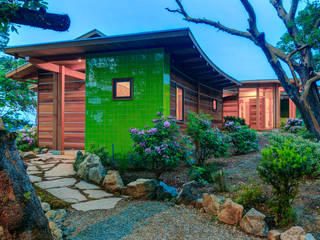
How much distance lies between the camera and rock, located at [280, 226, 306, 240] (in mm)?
2658

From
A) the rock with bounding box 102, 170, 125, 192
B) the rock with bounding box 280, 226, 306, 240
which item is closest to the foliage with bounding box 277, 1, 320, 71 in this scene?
the rock with bounding box 280, 226, 306, 240

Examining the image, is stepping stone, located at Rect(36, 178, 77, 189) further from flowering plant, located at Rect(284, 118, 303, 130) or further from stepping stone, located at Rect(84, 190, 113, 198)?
flowering plant, located at Rect(284, 118, 303, 130)

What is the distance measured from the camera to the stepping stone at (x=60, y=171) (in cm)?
571

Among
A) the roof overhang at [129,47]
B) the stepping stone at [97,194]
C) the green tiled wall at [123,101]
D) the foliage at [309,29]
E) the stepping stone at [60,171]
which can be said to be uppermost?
the foliage at [309,29]

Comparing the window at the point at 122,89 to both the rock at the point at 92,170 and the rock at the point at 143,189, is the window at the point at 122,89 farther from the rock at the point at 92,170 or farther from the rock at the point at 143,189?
the rock at the point at 143,189

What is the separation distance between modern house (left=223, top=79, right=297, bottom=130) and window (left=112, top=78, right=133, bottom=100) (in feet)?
36.1

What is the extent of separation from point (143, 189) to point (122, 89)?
153 inches

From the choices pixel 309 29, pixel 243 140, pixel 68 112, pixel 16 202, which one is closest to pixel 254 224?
pixel 16 202

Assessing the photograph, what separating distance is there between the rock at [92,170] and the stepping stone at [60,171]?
A: 401 mm

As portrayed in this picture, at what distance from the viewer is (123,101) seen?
23.5ft

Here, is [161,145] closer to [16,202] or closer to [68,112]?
[16,202]

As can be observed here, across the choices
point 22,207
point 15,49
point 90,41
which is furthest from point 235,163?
point 15,49

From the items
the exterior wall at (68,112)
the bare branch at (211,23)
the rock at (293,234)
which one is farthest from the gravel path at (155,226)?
the bare branch at (211,23)

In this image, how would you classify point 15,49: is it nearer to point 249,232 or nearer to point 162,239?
point 162,239
